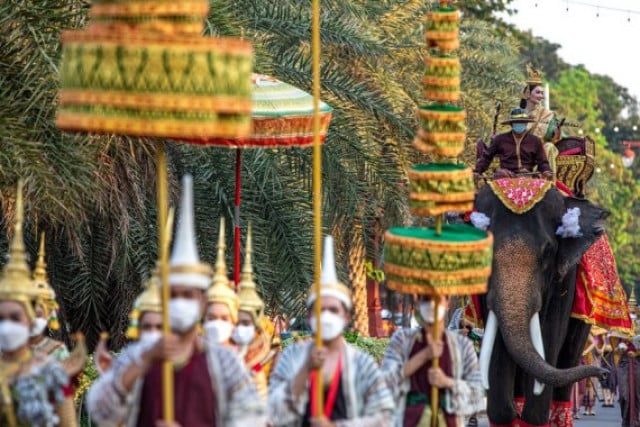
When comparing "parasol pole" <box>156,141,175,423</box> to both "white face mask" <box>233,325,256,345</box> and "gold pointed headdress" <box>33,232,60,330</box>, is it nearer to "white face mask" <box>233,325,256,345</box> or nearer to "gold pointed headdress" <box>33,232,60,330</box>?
"gold pointed headdress" <box>33,232,60,330</box>

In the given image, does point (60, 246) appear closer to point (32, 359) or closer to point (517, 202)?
point (517, 202)

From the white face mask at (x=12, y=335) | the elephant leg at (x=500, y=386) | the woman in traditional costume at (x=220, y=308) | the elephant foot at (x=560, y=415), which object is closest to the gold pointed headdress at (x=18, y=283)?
the white face mask at (x=12, y=335)

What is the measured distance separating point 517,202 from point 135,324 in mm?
5179

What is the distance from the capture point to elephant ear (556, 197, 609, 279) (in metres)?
18.0

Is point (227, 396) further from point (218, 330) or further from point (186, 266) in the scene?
point (218, 330)

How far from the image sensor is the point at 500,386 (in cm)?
1767

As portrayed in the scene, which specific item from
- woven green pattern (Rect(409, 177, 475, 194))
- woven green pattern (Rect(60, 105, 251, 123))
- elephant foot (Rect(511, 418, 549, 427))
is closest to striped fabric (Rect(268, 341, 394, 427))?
woven green pattern (Rect(60, 105, 251, 123))

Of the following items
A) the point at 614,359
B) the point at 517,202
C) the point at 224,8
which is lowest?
the point at 614,359

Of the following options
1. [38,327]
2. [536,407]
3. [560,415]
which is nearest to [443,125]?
[38,327]

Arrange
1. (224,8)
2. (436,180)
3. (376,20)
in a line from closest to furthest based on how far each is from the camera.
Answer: (436,180), (224,8), (376,20)

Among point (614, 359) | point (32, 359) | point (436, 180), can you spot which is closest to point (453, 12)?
point (436, 180)

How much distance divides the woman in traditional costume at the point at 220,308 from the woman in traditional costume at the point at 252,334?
0.23 meters

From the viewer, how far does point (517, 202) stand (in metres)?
18.0

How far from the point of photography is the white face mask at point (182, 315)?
1053cm
